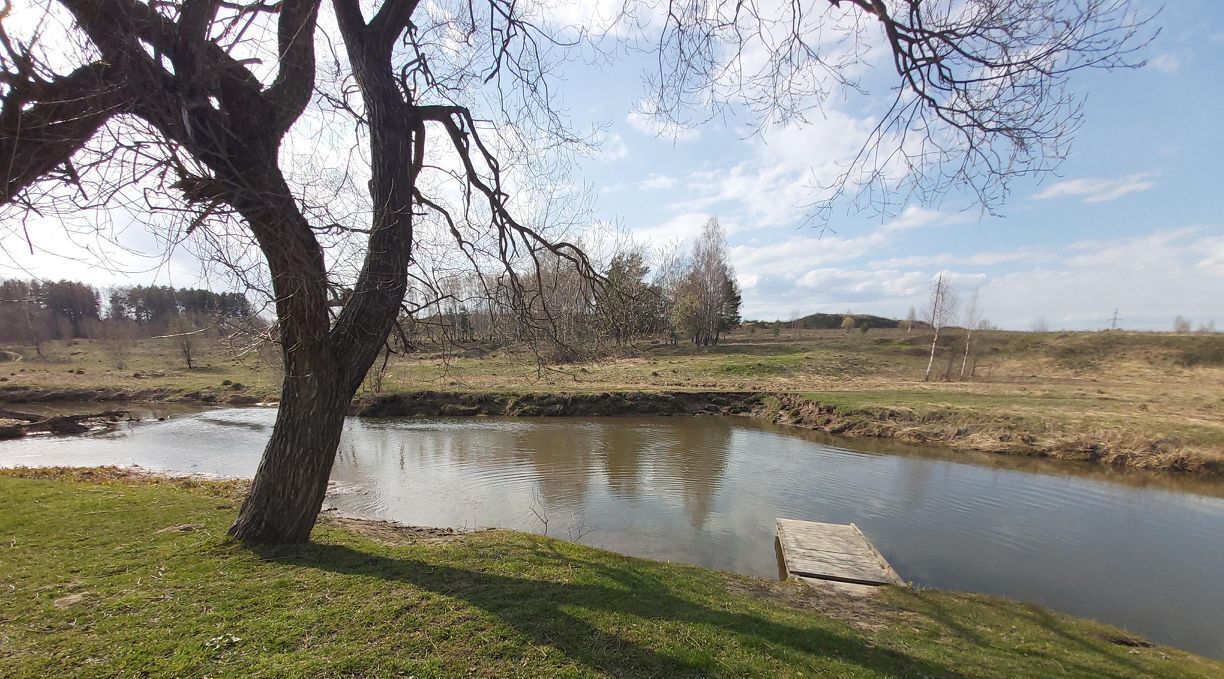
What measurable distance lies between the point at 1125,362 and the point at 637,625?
144 ft

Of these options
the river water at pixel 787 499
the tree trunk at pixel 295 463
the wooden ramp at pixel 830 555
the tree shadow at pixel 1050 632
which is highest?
the tree trunk at pixel 295 463

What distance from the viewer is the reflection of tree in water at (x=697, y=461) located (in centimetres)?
1113

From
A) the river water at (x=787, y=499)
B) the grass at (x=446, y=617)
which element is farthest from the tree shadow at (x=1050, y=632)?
the river water at (x=787, y=499)

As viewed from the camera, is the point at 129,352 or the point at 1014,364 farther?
the point at 129,352

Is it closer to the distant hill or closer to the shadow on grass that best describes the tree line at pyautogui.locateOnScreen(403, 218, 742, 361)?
the shadow on grass

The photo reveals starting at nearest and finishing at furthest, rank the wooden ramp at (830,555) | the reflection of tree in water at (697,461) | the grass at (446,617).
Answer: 1. the grass at (446,617)
2. the wooden ramp at (830,555)
3. the reflection of tree in water at (697,461)

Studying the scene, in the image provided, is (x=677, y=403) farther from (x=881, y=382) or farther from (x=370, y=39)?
(x=370, y=39)

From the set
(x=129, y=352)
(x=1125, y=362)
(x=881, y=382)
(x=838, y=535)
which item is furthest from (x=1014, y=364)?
(x=129, y=352)

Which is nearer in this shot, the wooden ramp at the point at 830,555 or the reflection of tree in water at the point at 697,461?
the wooden ramp at the point at 830,555

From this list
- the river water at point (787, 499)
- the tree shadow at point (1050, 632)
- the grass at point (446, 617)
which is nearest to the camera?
the grass at point (446, 617)

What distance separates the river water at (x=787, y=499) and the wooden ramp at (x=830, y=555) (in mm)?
466

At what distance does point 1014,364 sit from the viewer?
34.8 m

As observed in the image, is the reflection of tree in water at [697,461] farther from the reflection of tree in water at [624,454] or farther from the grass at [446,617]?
the grass at [446,617]

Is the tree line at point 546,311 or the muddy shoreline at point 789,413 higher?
the tree line at point 546,311
